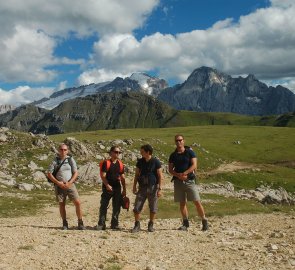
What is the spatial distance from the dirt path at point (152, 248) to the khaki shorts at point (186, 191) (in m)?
1.49

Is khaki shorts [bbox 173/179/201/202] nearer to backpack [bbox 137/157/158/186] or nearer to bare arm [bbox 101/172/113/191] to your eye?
backpack [bbox 137/157/158/186]

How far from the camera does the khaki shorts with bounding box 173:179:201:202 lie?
19.0 meters

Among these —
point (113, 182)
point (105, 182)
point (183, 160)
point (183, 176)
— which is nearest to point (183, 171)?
point (183, 176)

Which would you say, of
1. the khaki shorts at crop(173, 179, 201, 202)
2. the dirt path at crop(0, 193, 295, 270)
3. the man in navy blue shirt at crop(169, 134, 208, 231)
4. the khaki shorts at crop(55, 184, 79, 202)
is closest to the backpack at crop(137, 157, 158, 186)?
the man in navy blue shirt at crop(169, 134, 208, 231)

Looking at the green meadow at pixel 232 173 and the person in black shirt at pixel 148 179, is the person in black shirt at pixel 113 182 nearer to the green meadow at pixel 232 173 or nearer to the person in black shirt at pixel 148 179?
the person in black shirt at pixel 148 179

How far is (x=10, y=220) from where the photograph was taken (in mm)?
24891

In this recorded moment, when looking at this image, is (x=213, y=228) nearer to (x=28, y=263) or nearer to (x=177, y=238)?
(x=177, y=238)

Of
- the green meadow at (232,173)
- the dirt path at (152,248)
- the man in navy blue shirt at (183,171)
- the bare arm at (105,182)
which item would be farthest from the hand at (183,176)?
the green meadow at (232,173)

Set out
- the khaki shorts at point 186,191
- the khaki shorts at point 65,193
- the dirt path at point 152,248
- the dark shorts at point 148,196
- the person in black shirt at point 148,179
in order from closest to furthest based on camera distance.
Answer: the dirt path at point 152,248 < the person in black shirt at point 148,179 < the dark shorts at point 148,196 < the khaki shorts at point 186,191 < the khaki shorts at point 65,193

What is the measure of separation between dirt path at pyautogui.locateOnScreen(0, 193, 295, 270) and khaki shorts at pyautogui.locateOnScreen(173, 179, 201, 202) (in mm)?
1492

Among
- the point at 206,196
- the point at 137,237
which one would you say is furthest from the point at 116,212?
the point at 206,196

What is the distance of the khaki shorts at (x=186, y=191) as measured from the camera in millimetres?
18969

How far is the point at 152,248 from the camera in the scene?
1572 cm

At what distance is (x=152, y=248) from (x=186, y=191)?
A: 13.3 feet
